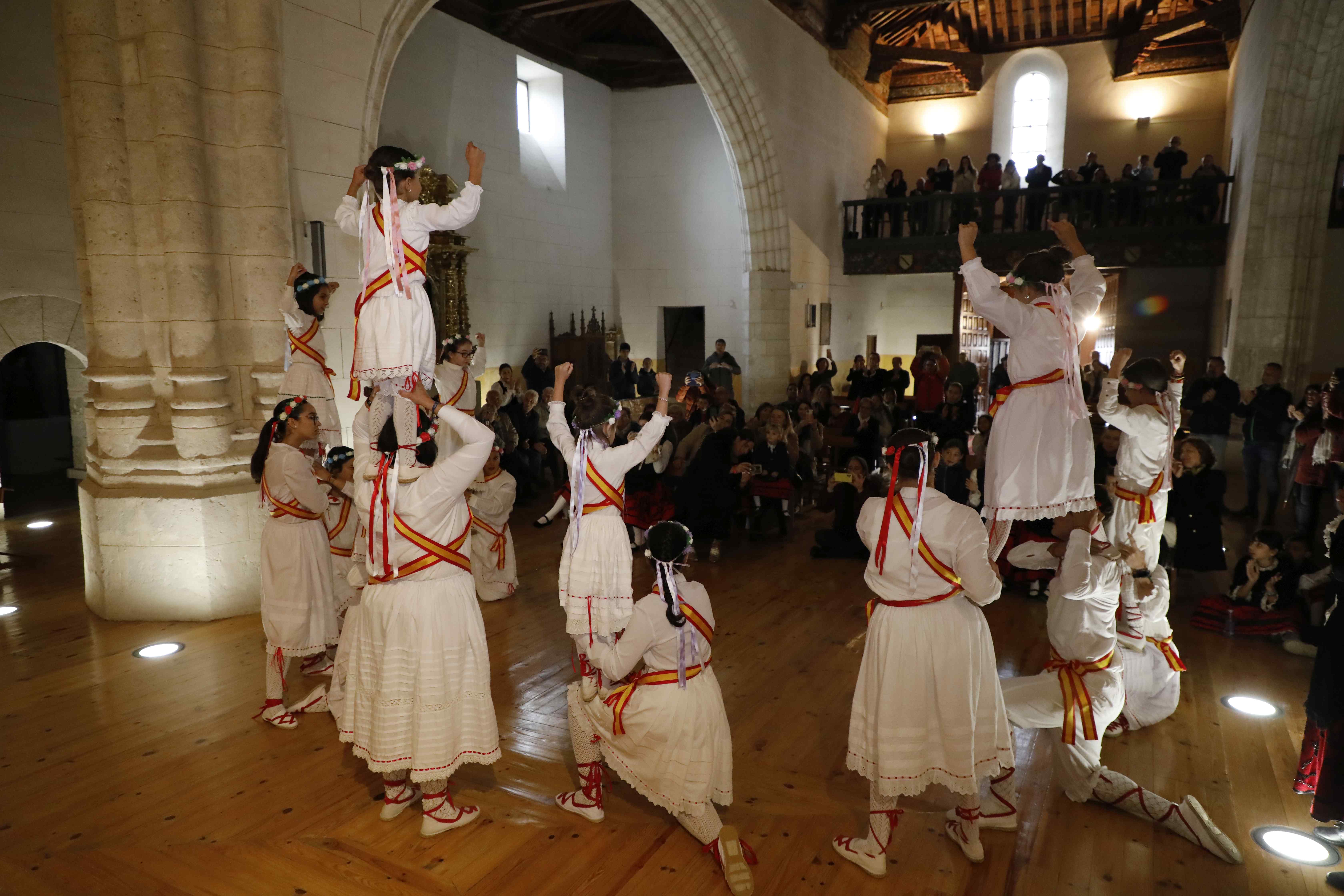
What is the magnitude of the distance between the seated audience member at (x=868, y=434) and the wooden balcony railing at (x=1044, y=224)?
5.76 metres

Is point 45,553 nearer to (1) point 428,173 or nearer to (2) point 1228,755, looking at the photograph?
(1) point 428,173

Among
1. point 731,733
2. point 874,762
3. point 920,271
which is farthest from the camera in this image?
point 920,271

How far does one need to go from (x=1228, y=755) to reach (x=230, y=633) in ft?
18.0

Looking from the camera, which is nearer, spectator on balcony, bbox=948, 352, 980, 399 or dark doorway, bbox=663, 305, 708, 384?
spectator on balcony, bbox=948, 352, 980, 399

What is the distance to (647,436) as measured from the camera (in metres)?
3.68

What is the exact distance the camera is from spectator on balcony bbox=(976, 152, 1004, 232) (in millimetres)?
14102

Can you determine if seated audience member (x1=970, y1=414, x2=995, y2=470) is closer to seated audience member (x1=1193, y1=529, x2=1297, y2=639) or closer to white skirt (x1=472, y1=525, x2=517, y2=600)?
seated audience member (x1=1193, y1=529, x2=1297, y2=639)

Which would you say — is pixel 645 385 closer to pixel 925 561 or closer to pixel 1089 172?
pixel 1089 172

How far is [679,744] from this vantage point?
9.84 feet

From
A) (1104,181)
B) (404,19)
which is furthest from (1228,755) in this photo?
(1104,181)

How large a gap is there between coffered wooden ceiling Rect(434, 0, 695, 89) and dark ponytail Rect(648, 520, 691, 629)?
10.7 metres

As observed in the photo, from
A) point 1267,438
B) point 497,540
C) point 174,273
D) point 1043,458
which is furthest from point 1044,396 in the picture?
point 1267,438

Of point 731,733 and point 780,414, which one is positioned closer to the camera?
point 731,733

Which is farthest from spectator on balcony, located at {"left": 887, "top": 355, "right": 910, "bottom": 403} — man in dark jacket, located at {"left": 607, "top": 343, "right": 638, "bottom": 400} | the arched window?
the arched window
